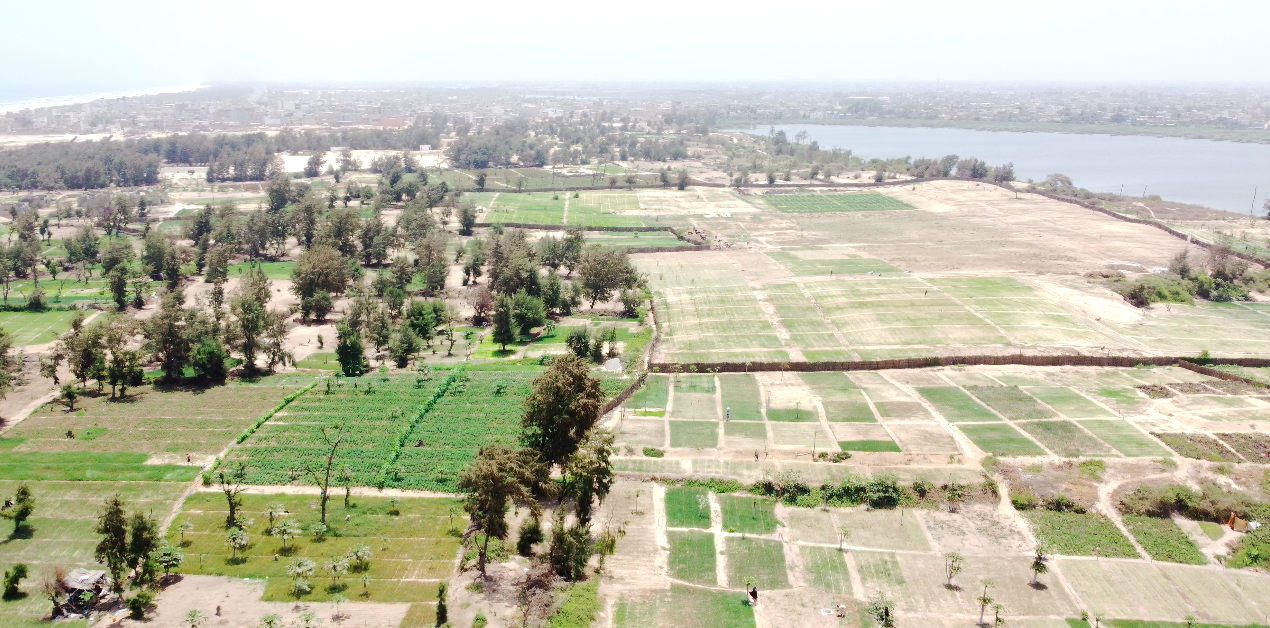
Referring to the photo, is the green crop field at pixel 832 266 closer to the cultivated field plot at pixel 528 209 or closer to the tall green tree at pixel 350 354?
the cultivated field plot at pixel 528 209

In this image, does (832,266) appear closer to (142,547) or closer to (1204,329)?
(1204,329)

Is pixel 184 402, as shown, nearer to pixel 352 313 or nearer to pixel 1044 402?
pixel 352 313

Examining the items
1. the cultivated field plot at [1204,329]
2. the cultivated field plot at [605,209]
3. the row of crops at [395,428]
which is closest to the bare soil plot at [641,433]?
the row of crops at [395,428]

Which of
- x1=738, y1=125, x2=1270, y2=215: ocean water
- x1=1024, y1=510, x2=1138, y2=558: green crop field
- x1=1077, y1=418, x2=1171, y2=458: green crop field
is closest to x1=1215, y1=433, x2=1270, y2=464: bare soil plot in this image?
x1=1077, y1=418, x2=1171, y2=458: green crop field

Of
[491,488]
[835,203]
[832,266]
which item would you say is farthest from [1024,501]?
[835,203]

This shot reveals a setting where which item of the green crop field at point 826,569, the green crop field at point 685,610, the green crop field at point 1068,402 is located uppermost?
the green crop field at point 1068,402

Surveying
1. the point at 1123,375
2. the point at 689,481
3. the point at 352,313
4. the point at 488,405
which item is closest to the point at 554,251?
the point at 352,313
